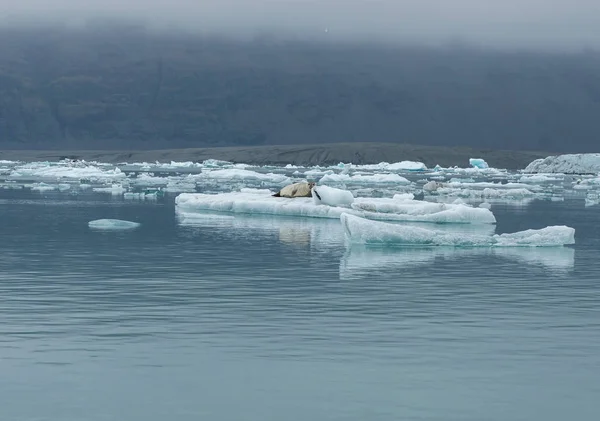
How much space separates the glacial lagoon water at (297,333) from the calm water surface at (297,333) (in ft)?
0.09

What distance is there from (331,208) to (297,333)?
1707 cm

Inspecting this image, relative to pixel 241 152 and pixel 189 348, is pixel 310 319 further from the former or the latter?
pixel 241 152

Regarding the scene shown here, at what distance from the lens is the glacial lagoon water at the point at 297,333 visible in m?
7.38

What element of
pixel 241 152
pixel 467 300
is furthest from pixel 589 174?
pixel 467 300

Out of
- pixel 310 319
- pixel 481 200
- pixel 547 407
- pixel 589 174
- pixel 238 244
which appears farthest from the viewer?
pixel 589 174

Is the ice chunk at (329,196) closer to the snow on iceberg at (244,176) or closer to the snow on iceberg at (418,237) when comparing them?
the snow on iceberg at (418,237)

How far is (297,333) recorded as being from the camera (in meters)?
9.92

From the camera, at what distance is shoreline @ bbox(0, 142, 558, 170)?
129 m

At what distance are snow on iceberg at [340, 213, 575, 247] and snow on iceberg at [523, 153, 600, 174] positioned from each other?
2655 inches

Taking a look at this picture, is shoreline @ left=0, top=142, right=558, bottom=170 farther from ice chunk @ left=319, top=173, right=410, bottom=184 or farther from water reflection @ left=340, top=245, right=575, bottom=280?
water reflection @ left=340, top=245, right=575, bottom=280

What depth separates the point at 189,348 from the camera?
919cm

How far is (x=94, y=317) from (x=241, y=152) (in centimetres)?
13113

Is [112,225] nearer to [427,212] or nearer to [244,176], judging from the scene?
[427,212]

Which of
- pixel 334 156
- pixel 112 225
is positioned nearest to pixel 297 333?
pixel 112 225
